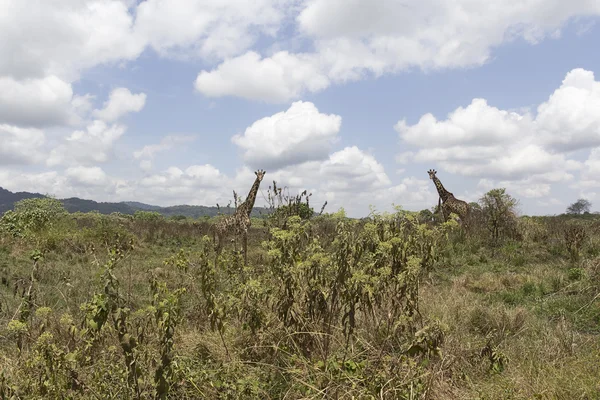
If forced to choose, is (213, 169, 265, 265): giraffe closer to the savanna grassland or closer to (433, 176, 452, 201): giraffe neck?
the savanna grassland

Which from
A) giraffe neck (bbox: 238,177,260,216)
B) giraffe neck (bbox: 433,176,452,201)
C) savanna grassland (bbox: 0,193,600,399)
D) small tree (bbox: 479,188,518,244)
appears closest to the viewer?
savanna grassland (bbox: 0,193,600,399)

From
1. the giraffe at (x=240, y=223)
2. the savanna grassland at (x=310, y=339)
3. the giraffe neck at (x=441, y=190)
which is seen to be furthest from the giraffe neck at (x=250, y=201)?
the giraffe neck at (x=441, y=190)

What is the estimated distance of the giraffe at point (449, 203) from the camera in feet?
51.9

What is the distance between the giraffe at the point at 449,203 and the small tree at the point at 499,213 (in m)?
0.98

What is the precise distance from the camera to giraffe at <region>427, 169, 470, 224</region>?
1583 centimetres

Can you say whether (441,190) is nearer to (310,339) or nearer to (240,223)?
(240,223)

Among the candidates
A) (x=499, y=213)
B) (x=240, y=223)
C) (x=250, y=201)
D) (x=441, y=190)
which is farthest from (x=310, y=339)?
(x=441, y=190)

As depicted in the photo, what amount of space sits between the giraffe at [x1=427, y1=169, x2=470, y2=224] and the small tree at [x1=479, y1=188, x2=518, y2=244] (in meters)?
0.98

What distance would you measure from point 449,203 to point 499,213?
2.69 meters

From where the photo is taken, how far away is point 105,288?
2771mm

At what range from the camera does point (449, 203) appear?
16672 mm

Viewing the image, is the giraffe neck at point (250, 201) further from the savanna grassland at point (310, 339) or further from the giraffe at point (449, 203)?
the giraffe at point (449, 203)

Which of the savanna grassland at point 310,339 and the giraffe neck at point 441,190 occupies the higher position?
the giraffe neck at point 441,190

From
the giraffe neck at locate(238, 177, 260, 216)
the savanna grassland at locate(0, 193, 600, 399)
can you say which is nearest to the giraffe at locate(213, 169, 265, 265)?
the giraffe neck at locate(238, 177, 260, 216)
